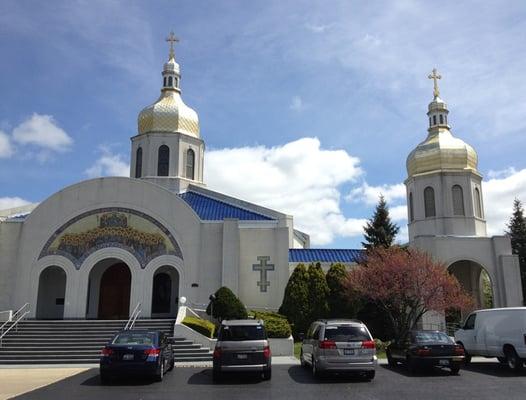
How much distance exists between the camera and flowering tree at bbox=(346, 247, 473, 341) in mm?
25203

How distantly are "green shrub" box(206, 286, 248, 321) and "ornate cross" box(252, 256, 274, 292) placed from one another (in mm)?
3710

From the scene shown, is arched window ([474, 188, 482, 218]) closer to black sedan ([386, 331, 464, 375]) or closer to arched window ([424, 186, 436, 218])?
arched window ([424, 186, 436, 218])

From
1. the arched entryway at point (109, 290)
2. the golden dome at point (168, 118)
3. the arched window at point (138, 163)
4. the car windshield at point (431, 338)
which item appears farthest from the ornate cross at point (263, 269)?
the car windshield at point (431, 338)

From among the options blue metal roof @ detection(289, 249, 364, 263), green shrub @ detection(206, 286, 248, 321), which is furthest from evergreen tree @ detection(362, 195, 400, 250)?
green shrub @ detection(206, 286, 248, 321)

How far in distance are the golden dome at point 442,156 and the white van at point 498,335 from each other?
16178mm

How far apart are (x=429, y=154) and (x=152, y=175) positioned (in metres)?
18.6

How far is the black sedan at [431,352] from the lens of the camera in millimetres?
15664

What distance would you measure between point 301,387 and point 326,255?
19.5 m

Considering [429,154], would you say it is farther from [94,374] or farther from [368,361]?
[94,374]

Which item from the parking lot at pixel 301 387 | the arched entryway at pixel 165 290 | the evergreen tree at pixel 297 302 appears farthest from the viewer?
the arched entryway at pixel 165 290

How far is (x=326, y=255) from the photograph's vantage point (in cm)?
3266

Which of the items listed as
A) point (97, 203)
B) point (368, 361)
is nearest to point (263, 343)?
point (368, 361)

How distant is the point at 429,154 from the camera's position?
34344 millimetres

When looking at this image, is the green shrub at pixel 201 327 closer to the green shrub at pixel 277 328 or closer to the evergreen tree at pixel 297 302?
the green shrub at pixel 277 328
